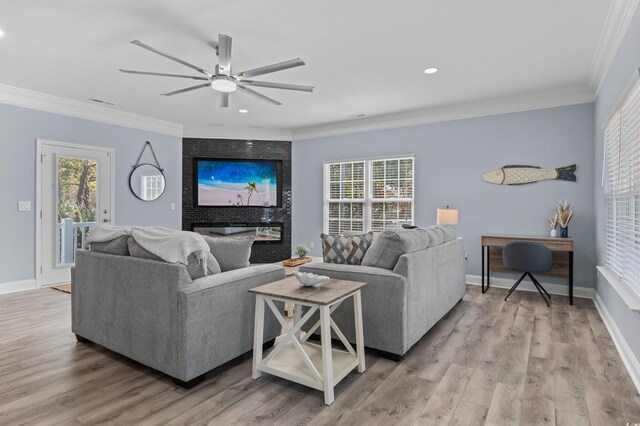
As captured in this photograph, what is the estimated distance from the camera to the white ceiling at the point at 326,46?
272 cm

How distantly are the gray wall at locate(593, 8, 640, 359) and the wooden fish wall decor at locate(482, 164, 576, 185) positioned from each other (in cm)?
30

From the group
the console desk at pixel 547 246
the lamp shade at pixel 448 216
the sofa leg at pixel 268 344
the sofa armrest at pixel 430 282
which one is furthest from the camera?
the lamp shade at pixel 448 216

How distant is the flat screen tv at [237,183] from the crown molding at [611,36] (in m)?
4.97

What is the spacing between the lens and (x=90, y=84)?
4363 millimetres

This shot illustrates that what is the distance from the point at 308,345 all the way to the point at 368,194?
4.05 m

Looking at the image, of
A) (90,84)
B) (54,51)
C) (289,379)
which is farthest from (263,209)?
(289,379)

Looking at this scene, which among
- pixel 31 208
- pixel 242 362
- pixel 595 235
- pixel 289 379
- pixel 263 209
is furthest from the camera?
pixel 263 209

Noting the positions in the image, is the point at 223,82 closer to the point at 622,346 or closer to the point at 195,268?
the point at 195,268

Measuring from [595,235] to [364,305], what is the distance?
11.4 feet

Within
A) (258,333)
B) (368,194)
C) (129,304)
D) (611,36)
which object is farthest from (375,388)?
(368,194)

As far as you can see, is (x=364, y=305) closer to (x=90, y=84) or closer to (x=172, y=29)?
(x=172, y=29)

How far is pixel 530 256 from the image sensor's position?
4.01 m

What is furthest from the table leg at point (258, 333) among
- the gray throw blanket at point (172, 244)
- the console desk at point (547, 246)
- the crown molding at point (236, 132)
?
the crown molding at point (236, 132)

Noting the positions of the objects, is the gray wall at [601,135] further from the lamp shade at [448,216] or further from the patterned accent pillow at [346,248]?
the patterned accent pillow at [346,248]
